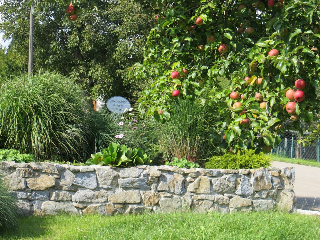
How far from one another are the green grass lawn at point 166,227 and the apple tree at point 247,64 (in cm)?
121

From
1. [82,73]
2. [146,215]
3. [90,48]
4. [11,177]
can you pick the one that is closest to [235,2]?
[146,215]

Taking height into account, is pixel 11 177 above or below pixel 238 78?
below

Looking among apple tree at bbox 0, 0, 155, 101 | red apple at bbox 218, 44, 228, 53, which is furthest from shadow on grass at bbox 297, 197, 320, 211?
apple tree at bbox 0, 0, 155, 101

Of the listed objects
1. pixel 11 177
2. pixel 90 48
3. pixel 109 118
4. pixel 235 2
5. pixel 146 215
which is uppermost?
pixel 90 48

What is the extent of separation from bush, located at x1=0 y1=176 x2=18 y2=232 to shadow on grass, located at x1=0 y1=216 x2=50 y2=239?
7 cm

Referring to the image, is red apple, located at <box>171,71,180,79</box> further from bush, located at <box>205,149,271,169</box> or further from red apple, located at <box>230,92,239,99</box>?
bush, located at <box>205,149,271,169</box>

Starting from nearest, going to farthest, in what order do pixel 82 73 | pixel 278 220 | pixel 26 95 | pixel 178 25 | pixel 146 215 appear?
1. pixel 178 25
2. pixel 278 220
3. pixel 146 215
4. pixel 26 95
5. pixel 82 73

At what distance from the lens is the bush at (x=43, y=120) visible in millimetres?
5504

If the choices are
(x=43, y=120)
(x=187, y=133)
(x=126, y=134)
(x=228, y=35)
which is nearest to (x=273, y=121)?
(x=228, y=35)

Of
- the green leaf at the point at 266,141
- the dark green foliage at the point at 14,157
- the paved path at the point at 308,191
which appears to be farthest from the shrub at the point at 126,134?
the green leaf at the point at 266,141

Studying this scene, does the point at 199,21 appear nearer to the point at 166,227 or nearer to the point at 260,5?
the point at 260,5

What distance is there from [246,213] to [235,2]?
2.88 meters

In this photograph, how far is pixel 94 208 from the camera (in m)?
4.81

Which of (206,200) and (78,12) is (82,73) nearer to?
(206,200)
